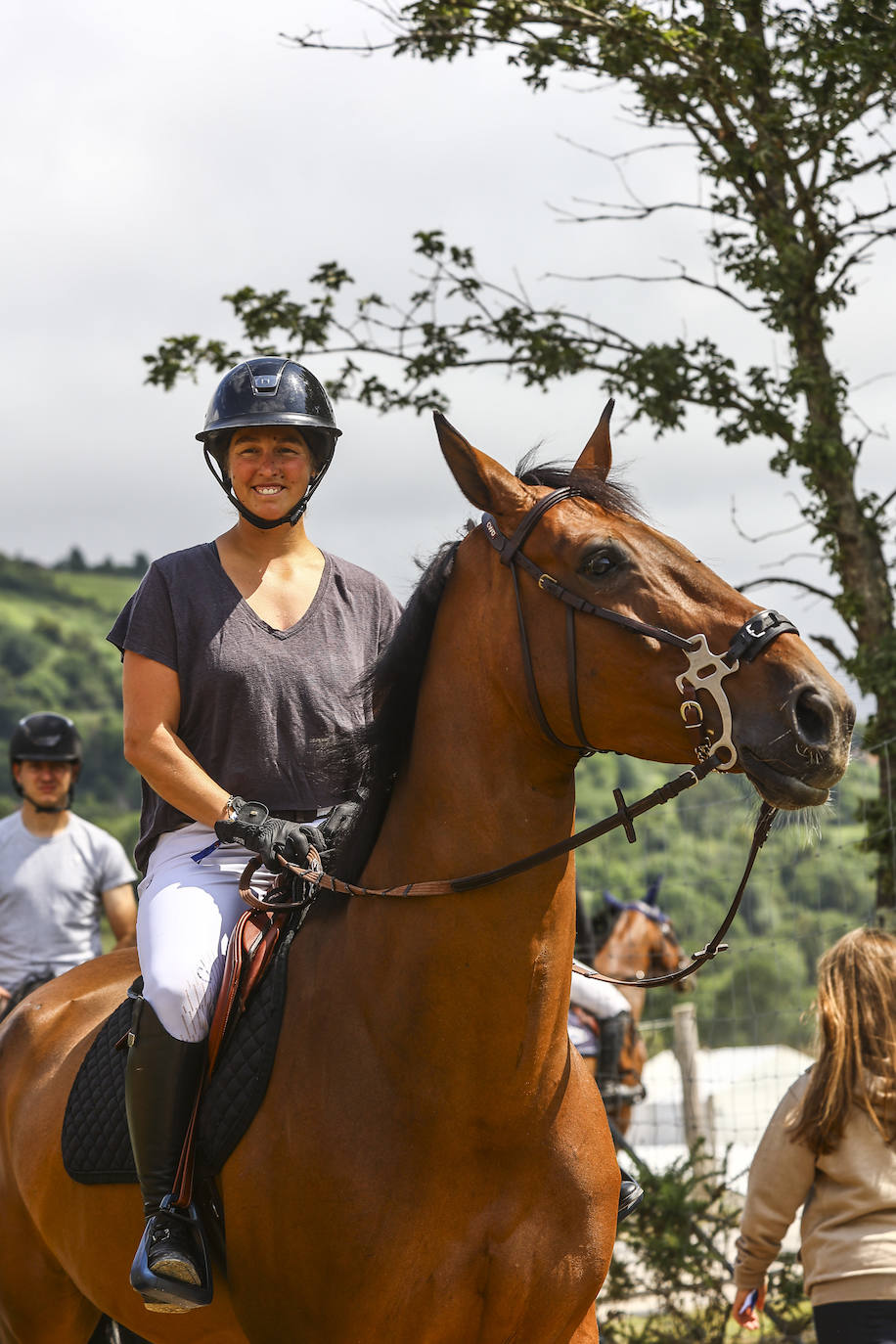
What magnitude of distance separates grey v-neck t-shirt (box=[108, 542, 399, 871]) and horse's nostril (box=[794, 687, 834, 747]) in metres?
1.38

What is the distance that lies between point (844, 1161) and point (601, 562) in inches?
89.0

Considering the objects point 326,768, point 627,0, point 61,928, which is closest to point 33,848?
point 61,928

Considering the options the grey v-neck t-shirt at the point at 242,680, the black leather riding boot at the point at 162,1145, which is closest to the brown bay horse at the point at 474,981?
the black leather riding boot at the point at 162,1145

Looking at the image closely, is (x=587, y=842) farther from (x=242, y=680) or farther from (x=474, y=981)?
(x=242, y=680)

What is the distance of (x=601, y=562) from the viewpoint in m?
3.09

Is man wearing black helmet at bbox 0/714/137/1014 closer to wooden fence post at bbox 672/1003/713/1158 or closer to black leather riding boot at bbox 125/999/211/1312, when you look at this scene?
black leather riding boot at bbox 125/999/211/1312

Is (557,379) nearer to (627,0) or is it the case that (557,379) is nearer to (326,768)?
(627,0)

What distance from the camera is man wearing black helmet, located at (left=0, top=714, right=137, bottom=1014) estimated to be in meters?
7.23

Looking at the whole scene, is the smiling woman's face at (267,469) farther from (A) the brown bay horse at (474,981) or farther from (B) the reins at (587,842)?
(B) the reins at (587,842)

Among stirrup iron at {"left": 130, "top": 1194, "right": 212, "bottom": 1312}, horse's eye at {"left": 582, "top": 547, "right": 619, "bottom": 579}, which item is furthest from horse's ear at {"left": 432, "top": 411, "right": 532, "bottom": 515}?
stirrup iron at {"left": 130, "top": 1194, "right": 212, "bottom": 1312}

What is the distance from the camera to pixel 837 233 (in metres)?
7.22

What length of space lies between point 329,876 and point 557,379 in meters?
4.82

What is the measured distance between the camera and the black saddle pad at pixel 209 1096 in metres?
3.40

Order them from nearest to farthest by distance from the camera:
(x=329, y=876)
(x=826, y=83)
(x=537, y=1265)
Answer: (x=537, y=1265) → (x=329, y=876) → (x=826, y=83)
